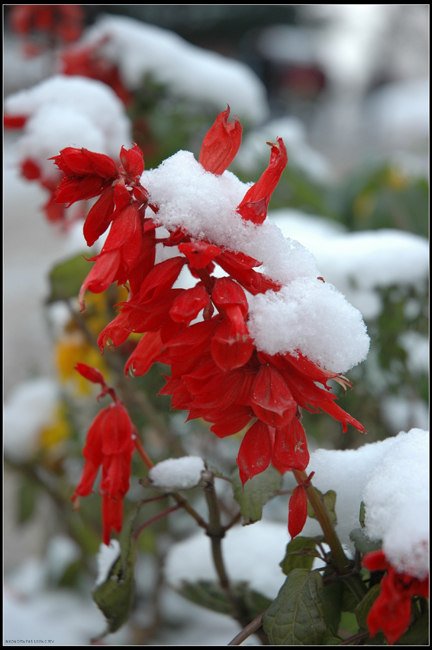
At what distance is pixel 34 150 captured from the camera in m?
0.51

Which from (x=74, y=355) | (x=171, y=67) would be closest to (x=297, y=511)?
(x=74, y=355)

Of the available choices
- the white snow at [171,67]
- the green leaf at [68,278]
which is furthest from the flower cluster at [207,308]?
the white snow at [171,67]

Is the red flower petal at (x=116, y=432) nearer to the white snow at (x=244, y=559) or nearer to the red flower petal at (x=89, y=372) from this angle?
the red flower petal at (x=89, y=372)

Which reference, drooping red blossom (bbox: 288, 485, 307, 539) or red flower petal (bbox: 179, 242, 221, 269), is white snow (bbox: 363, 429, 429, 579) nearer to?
drooping red blossom (bbox: 288, 485, 307, 539)

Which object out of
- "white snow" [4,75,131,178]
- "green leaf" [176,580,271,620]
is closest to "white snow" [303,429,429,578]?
"green leaf" [176,580,271,620]

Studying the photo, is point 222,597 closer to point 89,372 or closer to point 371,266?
point 89,372

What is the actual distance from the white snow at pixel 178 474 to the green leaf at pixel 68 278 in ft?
0.71

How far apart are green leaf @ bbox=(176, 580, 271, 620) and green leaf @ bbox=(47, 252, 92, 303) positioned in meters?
0.27

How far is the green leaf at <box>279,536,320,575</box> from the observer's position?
0.28 metres

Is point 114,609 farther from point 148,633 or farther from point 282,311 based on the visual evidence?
point 148,633

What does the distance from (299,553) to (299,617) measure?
3 centimetres

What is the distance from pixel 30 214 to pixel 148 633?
2.56m

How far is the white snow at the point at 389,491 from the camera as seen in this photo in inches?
8.0

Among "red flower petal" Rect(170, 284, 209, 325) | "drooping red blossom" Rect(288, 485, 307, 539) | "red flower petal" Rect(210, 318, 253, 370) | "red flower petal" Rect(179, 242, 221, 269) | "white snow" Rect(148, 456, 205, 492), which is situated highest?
"red flower petal" Rect(179, 242, 221, 269)
